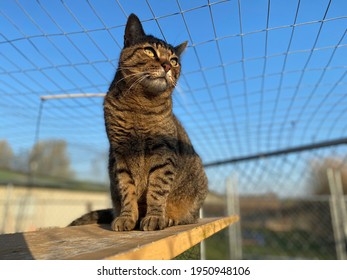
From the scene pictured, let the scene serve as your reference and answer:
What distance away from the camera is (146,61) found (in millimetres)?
1535

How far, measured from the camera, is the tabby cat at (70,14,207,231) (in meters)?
1.41

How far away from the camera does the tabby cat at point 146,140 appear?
1409 millimetres

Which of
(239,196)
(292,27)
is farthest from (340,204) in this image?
(292,27)

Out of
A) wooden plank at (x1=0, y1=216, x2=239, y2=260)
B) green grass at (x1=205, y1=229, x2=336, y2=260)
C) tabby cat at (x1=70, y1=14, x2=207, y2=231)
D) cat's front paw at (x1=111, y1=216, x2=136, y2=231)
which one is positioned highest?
tabby cat at (x1=70, y1=14, x2=207, y2=231)

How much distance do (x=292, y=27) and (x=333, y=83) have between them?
2.98 feet

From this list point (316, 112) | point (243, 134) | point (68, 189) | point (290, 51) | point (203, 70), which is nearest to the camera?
point (290, 51)

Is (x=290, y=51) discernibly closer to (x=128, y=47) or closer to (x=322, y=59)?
(x=322, y=59)

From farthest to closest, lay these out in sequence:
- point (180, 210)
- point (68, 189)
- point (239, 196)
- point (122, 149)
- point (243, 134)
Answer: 1. point (68, 189)
2. point (239, 196)
3. point (243, 134)
4. point (180, 210)
5. point (122, 149)

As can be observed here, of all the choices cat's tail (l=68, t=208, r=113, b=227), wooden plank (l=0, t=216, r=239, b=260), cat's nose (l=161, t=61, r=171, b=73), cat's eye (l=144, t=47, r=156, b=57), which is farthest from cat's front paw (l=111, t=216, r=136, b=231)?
cat's eye (l=144, t=47, r=156, b=57)

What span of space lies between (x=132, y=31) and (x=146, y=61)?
0.25m

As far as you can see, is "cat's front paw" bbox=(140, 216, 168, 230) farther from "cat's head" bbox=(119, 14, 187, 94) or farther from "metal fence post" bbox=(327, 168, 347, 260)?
"metal fence post" bbox=(327, 168, 347, 260)

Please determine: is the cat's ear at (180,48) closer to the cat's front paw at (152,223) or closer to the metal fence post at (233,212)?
the cat's front paw at (152,223)

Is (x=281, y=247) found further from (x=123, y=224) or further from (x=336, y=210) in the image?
(x=123, y=224)

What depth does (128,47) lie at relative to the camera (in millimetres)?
1661
